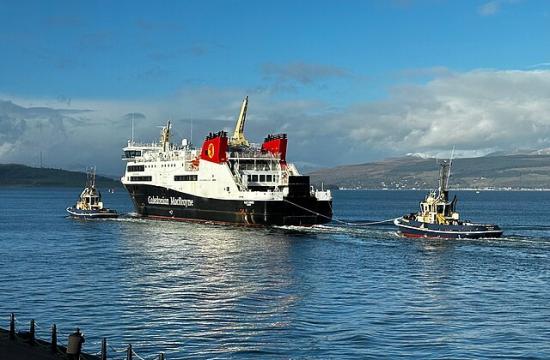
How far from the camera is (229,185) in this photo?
340 feet

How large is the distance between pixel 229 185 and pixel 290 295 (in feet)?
179

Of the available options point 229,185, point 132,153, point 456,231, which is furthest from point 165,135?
point 456,231

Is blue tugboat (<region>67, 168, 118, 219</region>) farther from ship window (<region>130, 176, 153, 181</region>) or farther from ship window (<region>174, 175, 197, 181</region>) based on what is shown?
ship window (<region>174, 175, 197, 181</region>)

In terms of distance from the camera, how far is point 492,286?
A: 54.2 m

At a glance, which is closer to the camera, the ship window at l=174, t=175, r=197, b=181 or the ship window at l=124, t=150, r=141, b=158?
the ship window at l=174, t=175, r=197, b=181

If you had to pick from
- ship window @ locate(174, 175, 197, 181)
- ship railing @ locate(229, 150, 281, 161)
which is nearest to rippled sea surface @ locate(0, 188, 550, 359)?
ship railing @ locate(229, 150, 281, 161)

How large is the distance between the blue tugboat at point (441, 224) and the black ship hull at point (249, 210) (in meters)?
13.2

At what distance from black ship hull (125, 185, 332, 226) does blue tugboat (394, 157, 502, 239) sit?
520 inches

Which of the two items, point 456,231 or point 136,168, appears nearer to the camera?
point 456,231

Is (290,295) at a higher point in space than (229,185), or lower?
lower

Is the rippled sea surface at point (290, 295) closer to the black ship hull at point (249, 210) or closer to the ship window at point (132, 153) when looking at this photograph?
the black ship hull at point (249, 210)

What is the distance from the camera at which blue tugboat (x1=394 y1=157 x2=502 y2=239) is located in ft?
280

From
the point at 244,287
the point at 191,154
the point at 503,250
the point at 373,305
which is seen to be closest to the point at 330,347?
the point at 373,305

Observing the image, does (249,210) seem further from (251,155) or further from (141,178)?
(141,178)
